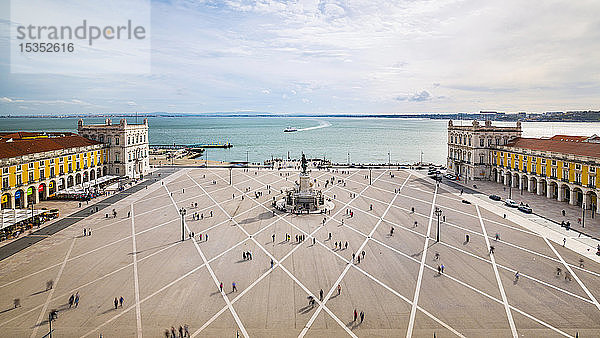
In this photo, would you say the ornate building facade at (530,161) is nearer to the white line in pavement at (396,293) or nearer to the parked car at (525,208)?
the parked car at (525,208)

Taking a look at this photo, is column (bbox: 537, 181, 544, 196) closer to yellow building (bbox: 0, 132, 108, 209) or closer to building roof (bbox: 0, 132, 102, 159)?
yellow building (bbox: 0, 132, 108, 209)

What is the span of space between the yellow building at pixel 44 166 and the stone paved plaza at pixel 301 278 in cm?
1396

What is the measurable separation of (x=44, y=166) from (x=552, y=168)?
75362mm

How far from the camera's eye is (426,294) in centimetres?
2583

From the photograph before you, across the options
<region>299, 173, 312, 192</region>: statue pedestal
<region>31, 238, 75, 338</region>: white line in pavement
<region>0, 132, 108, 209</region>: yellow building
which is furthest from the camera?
<region>299, 173, 312, 192</region>: statue pedestal

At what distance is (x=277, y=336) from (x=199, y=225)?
77.8ft

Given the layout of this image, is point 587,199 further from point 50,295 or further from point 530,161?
point 50,295

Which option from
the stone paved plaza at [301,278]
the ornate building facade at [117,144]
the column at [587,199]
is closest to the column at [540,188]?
the column at [587,199]

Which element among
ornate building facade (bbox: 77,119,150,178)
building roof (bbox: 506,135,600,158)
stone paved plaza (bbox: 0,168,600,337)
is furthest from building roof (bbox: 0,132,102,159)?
building roof (bbox: 506,135,600,158)

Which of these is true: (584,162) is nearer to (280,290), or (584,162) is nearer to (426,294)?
(426,294)

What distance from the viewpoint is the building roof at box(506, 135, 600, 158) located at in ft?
166

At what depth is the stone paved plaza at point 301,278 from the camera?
72.6 ft

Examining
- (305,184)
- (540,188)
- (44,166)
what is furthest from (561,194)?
(44,166)

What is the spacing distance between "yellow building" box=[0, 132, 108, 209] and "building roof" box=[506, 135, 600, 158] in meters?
73.6
